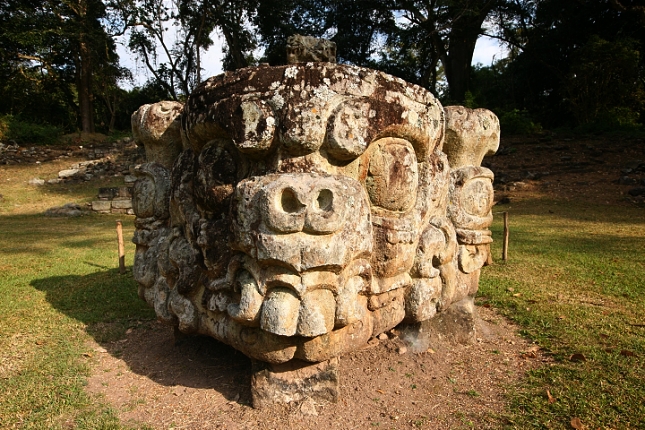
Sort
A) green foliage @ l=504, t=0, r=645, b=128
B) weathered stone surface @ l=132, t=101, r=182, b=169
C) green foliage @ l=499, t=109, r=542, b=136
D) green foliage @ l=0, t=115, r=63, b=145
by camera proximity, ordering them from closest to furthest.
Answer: weathered stone surface @ l=132, t=101, r=182, b=169
green foliage @ l=504, t=0, r=645, b=128
green foliage @ l=499, t=109, r=542, b=136
green foliage @ l=0, t=115, r=63, b=145

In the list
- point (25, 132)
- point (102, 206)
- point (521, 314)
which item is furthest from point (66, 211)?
point (521, 314)

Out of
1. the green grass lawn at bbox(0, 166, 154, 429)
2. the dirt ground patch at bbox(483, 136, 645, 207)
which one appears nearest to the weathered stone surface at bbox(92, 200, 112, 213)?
the green grass lawn at bbox(0, 166, 154, 429)

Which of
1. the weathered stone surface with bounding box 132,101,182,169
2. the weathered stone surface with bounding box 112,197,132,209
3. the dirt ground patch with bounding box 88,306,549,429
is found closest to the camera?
the dirt ground patch with bounding box 88,306,549,429

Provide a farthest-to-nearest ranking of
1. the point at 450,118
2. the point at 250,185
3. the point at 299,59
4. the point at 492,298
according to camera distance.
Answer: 1. the point at 492,298
2. the point at 450,118
3. the point at 299,59
4. the point at 250,185

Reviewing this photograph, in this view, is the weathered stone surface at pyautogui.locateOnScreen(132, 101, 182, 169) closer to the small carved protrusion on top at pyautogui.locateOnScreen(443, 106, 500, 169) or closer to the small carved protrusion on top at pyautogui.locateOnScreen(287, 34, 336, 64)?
the small carved protrusion on top at pyautogui.locateOnScreen(287, 34, 336, 64)

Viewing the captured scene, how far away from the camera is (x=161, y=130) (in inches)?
121

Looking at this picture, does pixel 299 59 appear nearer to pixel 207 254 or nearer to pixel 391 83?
pixel 391 83

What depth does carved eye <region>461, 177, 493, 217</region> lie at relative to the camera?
326 cm

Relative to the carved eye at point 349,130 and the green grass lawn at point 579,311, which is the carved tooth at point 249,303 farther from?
the green grass lawn at point 579,311

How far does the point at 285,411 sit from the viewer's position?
7.93 ft

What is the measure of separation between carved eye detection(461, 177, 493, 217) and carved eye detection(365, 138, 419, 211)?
2.58ft

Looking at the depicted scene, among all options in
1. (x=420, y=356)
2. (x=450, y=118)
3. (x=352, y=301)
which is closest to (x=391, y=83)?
(x=450, y=118)

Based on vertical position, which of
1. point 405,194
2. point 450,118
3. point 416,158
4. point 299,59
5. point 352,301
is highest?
point 299,59

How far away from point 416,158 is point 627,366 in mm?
1878
